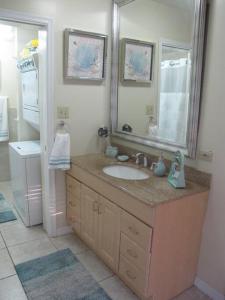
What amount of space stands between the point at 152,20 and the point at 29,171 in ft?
6.04

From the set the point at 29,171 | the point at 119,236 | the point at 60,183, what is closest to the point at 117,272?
the point at 119,236

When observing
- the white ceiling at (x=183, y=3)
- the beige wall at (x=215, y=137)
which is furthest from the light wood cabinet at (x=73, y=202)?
the white ceiling at (x=183, y=3)

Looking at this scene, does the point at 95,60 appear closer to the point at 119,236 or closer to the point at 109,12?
the point at 109,12

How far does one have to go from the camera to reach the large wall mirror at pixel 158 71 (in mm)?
1749

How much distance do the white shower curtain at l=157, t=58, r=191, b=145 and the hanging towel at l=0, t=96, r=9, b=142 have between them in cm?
263

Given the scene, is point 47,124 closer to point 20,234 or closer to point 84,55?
A: point 84,55

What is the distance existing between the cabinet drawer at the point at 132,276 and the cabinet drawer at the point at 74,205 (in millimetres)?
669

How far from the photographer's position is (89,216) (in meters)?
2.16

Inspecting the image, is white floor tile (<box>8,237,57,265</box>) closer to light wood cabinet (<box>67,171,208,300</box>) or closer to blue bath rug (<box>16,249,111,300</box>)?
blue bath rug (<box>16,249,111,300</box>)

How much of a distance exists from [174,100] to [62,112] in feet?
3.31

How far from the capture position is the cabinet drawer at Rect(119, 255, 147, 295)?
1637 mm

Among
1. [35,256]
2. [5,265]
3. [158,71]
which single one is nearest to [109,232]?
[35,256]

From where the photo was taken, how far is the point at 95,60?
2354 mm

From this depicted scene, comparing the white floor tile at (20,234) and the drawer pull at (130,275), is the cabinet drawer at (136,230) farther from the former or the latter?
the white floor tile at (20,234)
